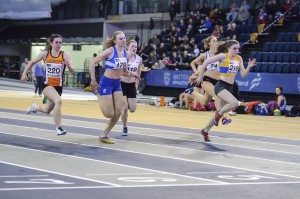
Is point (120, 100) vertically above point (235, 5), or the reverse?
point (235, 5)

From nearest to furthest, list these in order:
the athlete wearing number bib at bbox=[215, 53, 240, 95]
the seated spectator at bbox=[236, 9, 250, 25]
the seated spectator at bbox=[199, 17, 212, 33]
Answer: the athlete wearing number bib at bbox=[215, 53, 240, 95]
the seated spectator at bbox=[236, 9, 250, 25]
the seated spectator at bbox=[199, 17, 212, 33]

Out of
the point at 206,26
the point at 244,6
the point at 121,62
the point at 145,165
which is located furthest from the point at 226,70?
the point at 206,26

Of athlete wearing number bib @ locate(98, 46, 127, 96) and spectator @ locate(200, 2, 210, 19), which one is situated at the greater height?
Answer: spectator @ locate(200, 2, 210, 19)

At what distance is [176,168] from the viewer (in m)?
8.30

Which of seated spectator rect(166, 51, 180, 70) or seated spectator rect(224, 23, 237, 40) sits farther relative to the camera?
seated spectator rect(166, 51, 180, 70)

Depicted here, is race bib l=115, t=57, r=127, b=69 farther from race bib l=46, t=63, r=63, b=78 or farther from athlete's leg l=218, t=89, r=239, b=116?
athlete's leg l=218, t=89, r=239, b=116

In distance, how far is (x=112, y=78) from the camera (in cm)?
1118

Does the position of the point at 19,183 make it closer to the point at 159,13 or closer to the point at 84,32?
the point at 159,13

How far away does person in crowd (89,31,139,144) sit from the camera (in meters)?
11.1

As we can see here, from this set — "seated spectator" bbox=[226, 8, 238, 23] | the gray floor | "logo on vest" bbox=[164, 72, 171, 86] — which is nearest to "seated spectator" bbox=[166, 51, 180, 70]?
"logo on vest" bbox=[164, 72, 171, 86]

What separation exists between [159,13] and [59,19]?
11.5 metres

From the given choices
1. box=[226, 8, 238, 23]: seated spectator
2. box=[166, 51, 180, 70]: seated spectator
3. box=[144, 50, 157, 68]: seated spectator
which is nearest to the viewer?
box=[166, 51, 180, 70]: seated spectator

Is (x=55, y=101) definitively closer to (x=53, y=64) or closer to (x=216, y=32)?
(x=53, y=64)

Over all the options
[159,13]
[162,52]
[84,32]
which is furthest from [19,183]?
[84,32]
